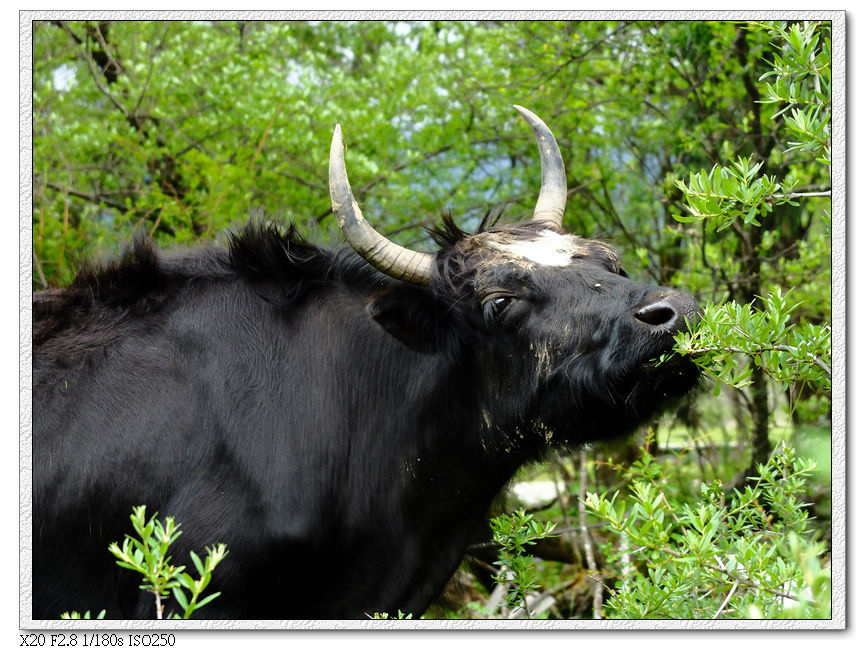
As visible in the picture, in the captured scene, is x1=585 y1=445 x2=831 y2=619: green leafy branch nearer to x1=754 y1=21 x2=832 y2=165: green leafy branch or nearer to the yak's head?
the yak's head

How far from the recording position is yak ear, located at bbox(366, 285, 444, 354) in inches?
141

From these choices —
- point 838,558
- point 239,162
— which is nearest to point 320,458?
point 838,558

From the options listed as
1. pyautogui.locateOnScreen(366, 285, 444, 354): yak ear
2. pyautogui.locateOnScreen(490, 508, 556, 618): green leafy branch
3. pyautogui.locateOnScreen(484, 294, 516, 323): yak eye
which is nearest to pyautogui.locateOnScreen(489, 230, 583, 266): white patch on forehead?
pyautogui.locateOnScreen(484, 294, 516, 323): yak eye

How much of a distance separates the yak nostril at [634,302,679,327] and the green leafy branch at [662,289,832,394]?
0.07m

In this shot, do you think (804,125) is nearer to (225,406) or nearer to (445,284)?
(445,284)

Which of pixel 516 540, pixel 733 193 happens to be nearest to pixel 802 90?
pixel 733 193

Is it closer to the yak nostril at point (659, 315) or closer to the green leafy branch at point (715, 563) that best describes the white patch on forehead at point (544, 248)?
the yak nostril at point (659, 315)

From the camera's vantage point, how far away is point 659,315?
3.06m

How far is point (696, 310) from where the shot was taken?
309 centimetres

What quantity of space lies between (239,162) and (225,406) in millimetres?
3601

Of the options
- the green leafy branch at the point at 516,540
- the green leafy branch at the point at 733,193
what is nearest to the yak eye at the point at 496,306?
the green leafy branch at the point at 733,193

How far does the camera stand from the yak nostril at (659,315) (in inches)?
120

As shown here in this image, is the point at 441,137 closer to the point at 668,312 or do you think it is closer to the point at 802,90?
the point at 802,90

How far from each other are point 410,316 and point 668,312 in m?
1.09
